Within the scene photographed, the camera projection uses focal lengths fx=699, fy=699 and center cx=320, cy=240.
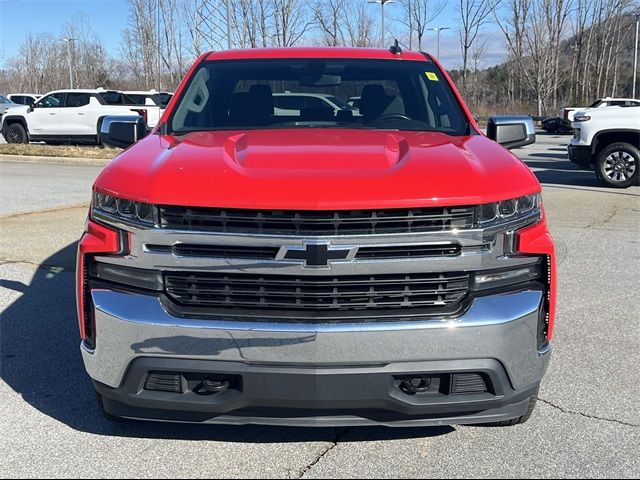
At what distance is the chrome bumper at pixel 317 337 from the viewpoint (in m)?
2.66

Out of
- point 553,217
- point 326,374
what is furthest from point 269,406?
point 553,217

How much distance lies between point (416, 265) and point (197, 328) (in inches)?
34.7

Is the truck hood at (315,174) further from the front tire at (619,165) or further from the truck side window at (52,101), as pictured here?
the truck side window at (52,101)

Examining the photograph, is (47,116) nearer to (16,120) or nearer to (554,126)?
(16,120)

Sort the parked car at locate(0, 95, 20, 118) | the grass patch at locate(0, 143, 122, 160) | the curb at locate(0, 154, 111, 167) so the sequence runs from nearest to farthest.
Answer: the curb at locate(0, 154, 111, 167) → the grass patch at locate(0, 143, 122, 160) → the parked car at locate(0, 95, 20, 118)

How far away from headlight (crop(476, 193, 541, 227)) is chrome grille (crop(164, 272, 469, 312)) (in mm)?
243

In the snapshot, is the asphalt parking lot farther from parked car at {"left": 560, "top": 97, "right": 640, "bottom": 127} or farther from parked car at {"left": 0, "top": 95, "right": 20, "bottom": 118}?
parked car at {"left": 0, "top": 95, "right": 20, "bottom": 118}

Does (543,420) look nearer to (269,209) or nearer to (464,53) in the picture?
(269,209)

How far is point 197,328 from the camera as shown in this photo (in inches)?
106

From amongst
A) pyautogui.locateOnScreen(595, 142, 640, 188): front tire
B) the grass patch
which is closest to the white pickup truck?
the grass patch

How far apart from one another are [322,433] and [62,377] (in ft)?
5.48

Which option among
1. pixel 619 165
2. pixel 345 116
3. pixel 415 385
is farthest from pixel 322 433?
pixel 619 165

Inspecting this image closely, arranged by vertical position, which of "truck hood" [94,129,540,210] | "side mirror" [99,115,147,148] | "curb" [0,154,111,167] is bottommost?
"curb" [0,154,111,167]

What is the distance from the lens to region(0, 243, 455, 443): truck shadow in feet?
10.9
